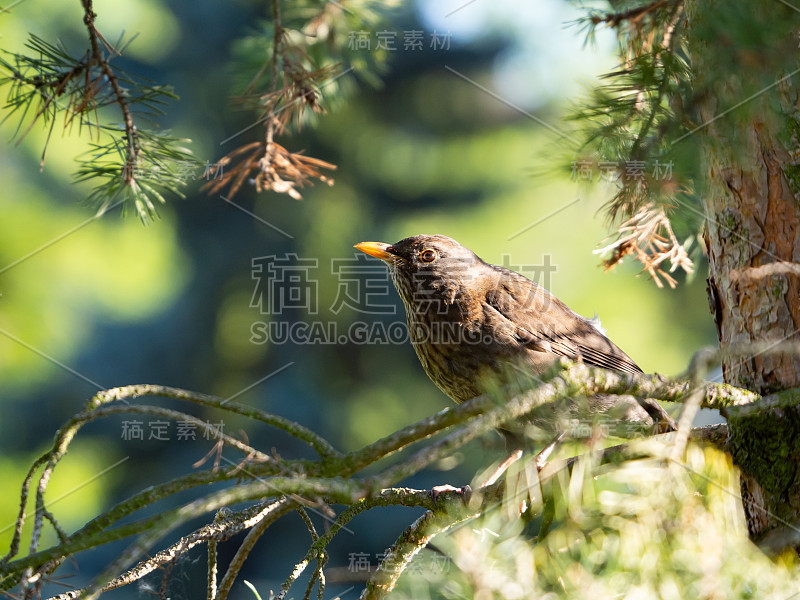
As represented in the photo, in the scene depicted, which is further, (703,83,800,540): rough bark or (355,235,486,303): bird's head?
(355,235,486,303): bird's head

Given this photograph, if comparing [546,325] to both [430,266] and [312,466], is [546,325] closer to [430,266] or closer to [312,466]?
[430,266]

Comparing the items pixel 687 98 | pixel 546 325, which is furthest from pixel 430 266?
pixel 687 98

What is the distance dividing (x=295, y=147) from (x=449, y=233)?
1.45 m

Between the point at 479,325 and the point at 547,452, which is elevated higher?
the point at 479,325

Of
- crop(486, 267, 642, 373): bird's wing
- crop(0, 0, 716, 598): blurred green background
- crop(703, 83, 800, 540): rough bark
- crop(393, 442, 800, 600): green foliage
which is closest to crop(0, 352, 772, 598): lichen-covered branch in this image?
crop(393, 442, 800, 600): green foliage

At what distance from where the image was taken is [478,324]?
293 cm


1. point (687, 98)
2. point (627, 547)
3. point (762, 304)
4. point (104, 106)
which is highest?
point (104, 106)

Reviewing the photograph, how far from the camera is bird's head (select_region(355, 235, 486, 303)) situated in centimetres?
316

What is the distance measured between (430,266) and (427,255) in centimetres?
7

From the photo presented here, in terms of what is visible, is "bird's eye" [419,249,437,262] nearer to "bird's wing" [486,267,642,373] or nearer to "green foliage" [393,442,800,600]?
"bird's wing" [486,267,642,373]

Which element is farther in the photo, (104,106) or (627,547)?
(104,106)

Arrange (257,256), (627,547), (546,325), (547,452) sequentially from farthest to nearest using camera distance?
1. (257,256)
2. (546,325)
3. (547,452)
4. (627,547)

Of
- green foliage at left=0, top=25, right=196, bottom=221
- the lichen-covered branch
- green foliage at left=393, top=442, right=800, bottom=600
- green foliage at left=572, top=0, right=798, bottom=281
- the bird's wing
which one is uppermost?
green foliage at left=0, top=25, right=196, bottom=221

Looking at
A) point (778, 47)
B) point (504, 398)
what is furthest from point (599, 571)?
point (778, 47)
